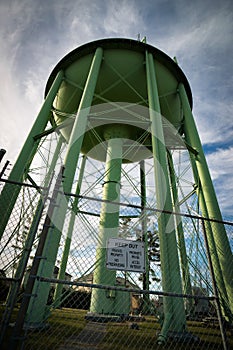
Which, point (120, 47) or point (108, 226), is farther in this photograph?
point (120, 47)

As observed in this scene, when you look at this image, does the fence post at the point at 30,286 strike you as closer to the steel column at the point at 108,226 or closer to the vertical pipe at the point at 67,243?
the steel column at the point at 108,226

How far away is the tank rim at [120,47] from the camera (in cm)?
665

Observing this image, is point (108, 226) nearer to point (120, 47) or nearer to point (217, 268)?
point (217, 268)

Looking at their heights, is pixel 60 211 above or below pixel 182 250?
below

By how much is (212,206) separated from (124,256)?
10.3ft

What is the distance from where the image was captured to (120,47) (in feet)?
22.0

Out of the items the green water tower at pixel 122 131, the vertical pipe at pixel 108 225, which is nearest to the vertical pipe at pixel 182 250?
the green water tower at pixel 122 131

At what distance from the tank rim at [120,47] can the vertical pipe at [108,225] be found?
3.00m

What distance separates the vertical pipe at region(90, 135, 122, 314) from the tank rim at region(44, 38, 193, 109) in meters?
3.00

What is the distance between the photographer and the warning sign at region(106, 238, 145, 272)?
8.25 ft

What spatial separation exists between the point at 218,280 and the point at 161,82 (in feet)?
19.9

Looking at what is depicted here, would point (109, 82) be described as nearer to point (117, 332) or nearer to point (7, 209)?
point (7, 209)

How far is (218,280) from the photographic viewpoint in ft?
14.2

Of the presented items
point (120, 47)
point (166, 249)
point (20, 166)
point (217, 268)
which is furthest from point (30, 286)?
point (120, 47)
